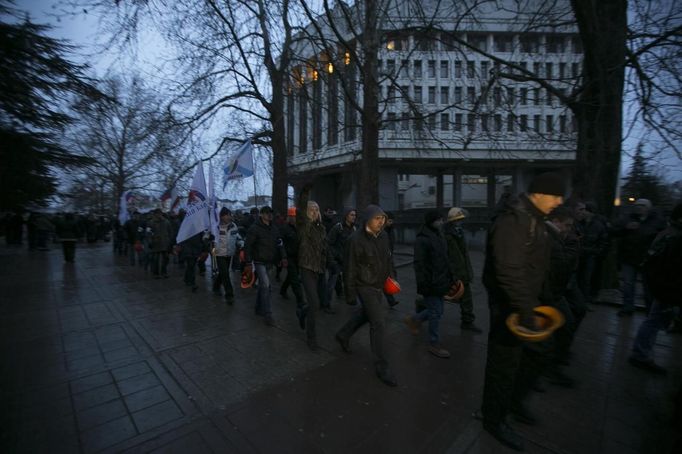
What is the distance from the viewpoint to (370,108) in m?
7.97

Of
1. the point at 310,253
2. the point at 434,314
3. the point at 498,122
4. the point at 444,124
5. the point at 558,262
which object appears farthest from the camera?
the point at 444,124

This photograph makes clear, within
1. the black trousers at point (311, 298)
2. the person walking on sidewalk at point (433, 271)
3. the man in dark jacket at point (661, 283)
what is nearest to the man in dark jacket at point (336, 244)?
the black trousers at point (311, 298)

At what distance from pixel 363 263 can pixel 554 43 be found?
8.24 metres

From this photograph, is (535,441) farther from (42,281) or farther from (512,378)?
(42,281)

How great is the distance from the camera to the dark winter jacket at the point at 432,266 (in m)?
3.92

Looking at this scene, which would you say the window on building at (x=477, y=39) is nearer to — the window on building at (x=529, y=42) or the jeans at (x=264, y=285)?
the window on building at (x=529, y=42)

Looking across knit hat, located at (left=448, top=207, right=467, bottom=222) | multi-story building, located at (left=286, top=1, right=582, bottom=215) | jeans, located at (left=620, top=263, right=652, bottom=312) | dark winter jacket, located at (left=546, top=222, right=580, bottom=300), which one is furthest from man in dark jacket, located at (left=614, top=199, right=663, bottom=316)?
dark winter jacket, located at (left=546, top=222, right=580, bottom=300)

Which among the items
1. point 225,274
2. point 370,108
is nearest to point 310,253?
point 225,274

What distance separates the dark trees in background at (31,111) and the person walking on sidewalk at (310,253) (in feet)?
8.37

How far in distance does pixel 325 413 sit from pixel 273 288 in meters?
5.50

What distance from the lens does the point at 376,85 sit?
771 cm

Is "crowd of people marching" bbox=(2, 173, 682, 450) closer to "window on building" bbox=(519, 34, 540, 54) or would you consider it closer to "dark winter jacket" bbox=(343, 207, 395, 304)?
"dark winter jacket" bbox=(343, 207, 395, 304)

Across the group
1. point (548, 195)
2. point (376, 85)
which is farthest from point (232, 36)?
point (548, 195)

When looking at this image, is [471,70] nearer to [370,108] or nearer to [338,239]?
[370,108]
